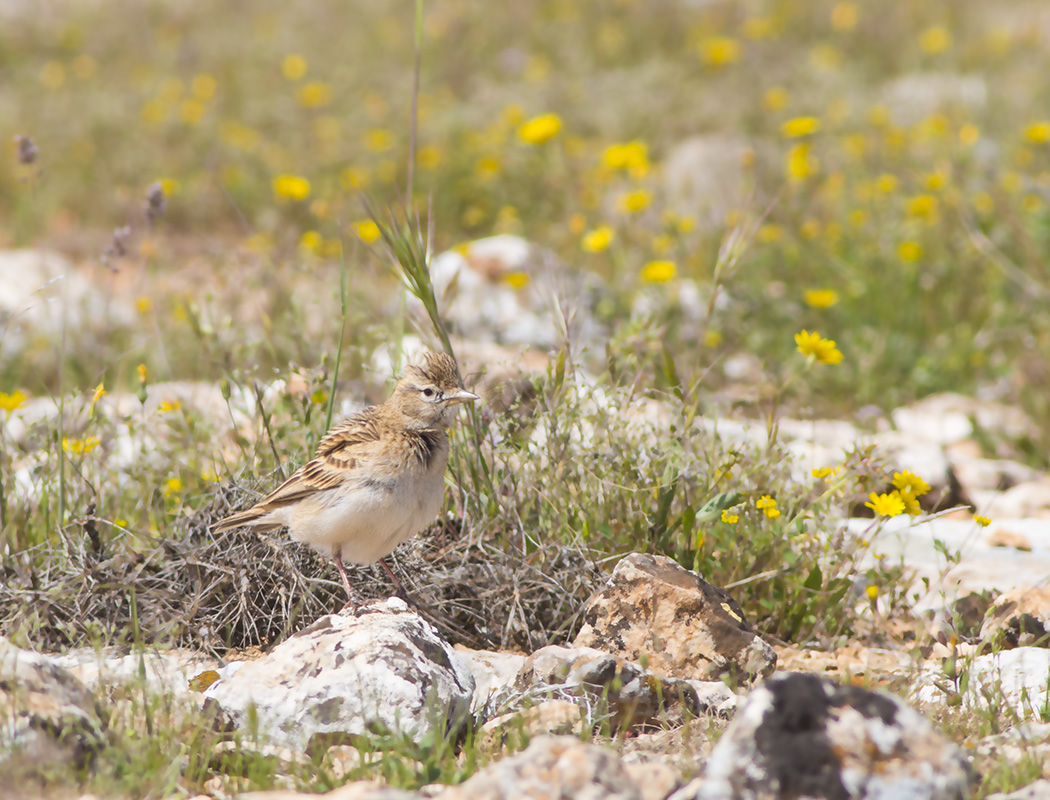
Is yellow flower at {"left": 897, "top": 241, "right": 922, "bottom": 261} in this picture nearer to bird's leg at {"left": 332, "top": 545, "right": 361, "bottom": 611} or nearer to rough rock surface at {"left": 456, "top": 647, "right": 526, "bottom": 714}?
rough rock surface at {"left": 456, "top": 647, "right": 526, "bottom": 714}

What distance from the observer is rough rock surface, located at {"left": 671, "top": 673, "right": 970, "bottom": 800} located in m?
2.36

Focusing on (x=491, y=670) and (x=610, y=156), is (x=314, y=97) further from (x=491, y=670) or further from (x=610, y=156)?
(x=491, y=670)

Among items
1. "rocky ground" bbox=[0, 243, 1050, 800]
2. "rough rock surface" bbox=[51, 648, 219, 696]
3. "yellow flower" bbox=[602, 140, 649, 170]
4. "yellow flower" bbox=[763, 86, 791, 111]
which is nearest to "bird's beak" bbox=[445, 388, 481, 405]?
"rocky ground" bbox=[0, 243, 1050, 800]

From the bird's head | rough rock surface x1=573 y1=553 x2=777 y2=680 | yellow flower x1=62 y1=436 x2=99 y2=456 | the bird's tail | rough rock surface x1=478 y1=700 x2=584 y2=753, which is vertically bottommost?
rough rock surface x1=573 y1=553 x2=777 y2=680

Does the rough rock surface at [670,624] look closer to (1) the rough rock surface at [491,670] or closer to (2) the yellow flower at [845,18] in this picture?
(1) the rough rock surface at [491,670]

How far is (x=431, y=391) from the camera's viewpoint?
378 cm

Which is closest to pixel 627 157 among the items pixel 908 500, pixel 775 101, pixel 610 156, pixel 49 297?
pixel 610 156

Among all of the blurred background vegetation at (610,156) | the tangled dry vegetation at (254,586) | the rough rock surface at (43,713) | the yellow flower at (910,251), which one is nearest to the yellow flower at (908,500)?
the blurred background vegetation at (610,156)

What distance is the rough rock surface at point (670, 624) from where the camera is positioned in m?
3.53

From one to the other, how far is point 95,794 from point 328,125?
9.31 m

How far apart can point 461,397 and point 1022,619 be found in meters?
1.98

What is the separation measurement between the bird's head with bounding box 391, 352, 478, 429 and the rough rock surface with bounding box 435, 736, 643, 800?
148 centimetres

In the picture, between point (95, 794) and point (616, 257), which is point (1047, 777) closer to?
point (95, 794)

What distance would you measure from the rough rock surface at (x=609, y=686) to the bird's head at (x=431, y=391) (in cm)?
91
